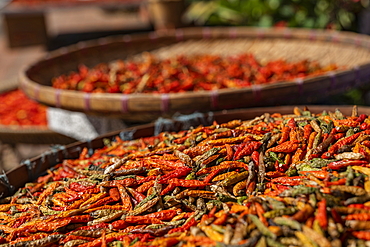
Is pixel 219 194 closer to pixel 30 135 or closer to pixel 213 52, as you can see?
pixel 30 135

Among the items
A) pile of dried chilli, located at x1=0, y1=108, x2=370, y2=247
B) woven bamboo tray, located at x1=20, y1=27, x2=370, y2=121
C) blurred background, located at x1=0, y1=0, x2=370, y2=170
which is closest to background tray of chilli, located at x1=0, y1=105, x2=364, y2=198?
pile of dried chilli, located at x1=0, y1=108, x2=370, y2=247

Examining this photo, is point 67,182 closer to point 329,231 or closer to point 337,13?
point 329,231

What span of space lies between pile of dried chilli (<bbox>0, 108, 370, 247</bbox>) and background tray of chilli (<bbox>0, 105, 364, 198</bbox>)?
0.11 m

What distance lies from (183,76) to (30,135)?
1.55m

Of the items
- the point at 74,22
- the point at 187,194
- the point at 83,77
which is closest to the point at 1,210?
the point at 187,194

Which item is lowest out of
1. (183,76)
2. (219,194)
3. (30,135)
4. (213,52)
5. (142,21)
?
(30,135)

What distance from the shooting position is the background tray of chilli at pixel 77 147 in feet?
6.53

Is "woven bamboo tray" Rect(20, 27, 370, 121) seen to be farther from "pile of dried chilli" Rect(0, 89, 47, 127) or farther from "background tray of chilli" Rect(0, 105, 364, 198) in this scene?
"pile of dried chilli" Rect(0, 89, 47, 127)

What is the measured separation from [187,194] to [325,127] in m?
0.71

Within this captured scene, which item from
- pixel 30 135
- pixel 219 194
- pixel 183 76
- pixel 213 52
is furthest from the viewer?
pixel 213 52

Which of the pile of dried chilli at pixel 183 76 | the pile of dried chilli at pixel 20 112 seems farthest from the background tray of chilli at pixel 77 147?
the pile of dried chilli at pixel 20 112

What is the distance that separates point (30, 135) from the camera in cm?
370

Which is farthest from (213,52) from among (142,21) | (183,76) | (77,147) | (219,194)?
(142,21)

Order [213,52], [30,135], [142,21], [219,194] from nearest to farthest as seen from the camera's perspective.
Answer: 1. [219,194]
2. [30,135]
3. [213,52]
4. [142,21]
